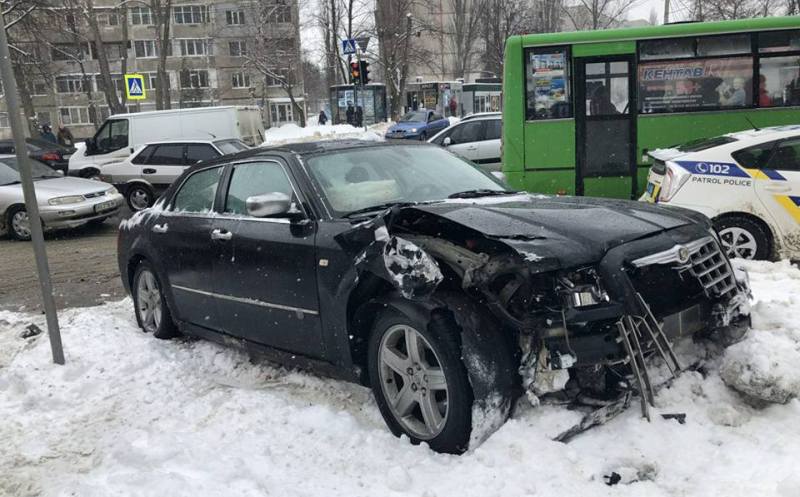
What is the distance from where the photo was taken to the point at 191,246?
5289 millimetres

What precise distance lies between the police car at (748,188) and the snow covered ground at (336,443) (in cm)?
267

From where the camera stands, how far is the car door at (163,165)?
605 inches

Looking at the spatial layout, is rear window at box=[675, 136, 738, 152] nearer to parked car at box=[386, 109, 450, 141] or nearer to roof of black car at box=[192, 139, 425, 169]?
roof of black car at box=[192, 139, 425, 169]

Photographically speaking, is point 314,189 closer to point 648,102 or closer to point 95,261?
point 95,261

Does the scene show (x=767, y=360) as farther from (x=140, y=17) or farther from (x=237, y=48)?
(x=140, y=17)

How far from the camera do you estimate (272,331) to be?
456 cm

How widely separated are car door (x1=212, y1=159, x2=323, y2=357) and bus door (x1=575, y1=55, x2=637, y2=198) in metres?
7.08

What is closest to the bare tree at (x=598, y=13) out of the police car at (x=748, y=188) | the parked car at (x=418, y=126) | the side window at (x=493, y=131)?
the parked car at (x=418, y=126)

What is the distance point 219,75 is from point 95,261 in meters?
61.3

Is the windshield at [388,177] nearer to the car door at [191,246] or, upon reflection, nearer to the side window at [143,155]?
the car door at [191,246]

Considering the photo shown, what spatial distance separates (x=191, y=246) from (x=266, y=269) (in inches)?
42.4

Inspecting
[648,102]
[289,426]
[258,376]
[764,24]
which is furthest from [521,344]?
[764,24]

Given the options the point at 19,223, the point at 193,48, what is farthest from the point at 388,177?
the point at 193,48

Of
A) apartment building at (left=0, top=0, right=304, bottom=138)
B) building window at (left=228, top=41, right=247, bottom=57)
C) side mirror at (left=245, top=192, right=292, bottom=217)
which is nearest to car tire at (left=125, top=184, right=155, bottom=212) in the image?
side mirror at (left=245, top=192, right=292, bottom=217)
